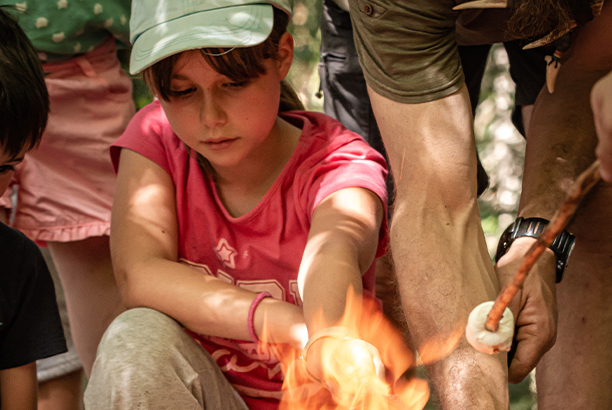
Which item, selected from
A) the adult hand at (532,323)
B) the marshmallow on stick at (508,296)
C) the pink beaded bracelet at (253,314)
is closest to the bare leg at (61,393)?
the pink beaded bracelet at (253,314)

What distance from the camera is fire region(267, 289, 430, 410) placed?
1352mm

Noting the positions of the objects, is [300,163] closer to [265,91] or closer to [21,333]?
[265,91]

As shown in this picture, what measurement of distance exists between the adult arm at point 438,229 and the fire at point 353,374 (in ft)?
0.47

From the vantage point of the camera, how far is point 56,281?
10.2 ft

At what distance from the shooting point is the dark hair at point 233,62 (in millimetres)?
1673

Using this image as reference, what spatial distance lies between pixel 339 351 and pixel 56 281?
7.06 feet

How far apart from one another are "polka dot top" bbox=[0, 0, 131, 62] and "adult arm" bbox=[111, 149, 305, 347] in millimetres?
503

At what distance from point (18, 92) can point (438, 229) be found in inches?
46.7

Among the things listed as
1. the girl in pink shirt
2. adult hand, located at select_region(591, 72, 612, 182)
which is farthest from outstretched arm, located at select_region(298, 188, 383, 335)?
adult hand, located at select_region(591, 72, 612, 182)

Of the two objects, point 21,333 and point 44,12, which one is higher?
point 44,12

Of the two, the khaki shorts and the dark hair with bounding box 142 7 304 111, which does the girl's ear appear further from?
the khaki shorts

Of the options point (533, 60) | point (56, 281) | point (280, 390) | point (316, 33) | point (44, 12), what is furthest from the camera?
point (316, 33)

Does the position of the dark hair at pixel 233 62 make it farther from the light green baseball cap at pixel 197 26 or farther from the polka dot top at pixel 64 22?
the polka dot top at pixel 64 22

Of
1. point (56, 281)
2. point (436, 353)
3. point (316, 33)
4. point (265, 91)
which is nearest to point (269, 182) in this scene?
point (265, 91)
